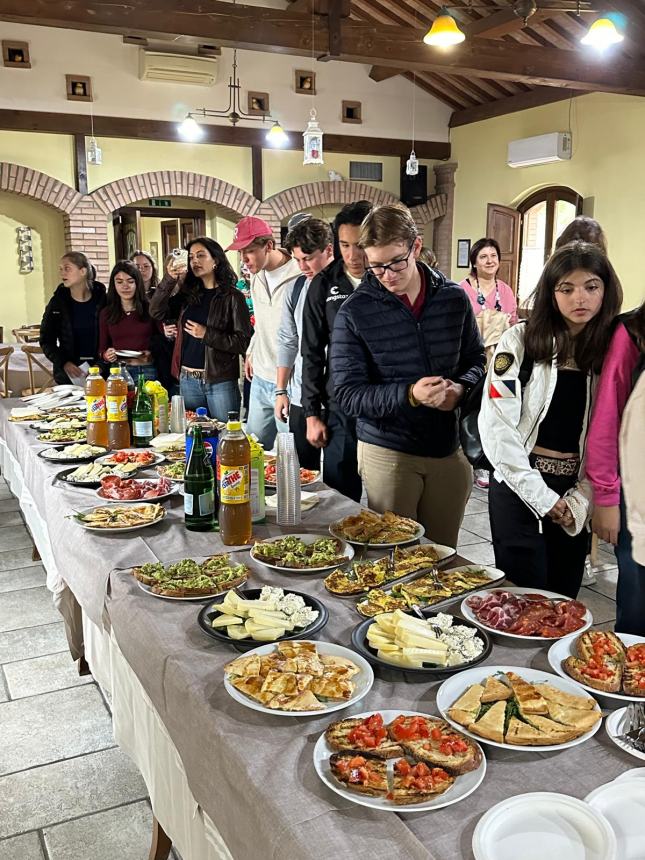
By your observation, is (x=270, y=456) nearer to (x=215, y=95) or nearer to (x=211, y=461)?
(x=211, y=461)

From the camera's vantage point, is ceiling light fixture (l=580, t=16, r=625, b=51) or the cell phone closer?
the cell phone

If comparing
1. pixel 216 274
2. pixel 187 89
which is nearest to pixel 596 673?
pixel 216 274

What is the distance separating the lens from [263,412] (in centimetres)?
375

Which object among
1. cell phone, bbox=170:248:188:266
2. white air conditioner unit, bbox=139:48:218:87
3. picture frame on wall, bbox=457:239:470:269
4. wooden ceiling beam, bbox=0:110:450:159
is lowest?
cell phone, bbox=170:248:188:266

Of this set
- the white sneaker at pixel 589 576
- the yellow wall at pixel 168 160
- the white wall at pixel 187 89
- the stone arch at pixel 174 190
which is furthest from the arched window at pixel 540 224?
the white sneaker at pixel 589 576

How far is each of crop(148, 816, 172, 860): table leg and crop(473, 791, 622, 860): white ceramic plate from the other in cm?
112

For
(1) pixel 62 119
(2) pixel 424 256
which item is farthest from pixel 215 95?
(2) pixel 424 256

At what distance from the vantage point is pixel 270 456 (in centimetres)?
258

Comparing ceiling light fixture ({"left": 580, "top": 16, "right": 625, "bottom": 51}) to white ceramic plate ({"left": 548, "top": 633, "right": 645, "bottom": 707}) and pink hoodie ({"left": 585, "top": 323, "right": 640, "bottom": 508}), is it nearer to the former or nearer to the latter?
pink hoodie ({"left": 585, "top": 323, "right": 640, "bottom": 508})

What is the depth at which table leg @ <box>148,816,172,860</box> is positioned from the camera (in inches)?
68.7

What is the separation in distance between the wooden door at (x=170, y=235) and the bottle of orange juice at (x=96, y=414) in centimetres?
977

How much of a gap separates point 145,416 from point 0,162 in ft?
23.1

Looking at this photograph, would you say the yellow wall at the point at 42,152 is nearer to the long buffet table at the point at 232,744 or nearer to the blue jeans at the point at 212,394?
the blue jeans at the point at 212,394

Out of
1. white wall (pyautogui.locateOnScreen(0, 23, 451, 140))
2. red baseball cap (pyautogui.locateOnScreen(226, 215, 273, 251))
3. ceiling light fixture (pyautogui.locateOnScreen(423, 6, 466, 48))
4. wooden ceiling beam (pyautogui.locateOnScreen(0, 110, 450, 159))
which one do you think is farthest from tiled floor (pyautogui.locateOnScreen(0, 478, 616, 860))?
white wall (pyautogui.locateOnScreen(0, 23, 451, 140))
